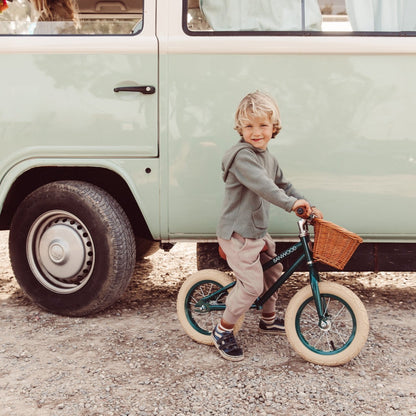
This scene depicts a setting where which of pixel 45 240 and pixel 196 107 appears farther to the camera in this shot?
pixel 45 240

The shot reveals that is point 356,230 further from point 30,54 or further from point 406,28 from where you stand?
point 30,54

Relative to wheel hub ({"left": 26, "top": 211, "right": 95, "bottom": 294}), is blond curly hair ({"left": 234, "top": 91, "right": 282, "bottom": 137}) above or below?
above

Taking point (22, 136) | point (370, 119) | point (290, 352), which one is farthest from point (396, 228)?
point (22, 136)

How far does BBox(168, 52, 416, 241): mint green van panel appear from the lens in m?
3.24

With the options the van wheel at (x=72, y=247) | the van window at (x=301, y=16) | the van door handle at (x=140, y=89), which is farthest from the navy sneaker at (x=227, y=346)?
the van window at (x=301, y=16)

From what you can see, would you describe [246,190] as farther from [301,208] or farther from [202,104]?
[202,104]

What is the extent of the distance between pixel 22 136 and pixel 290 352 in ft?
6.76

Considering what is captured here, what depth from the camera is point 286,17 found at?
3.28 m

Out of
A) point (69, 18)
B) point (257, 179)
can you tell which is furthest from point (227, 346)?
point (69, 18)

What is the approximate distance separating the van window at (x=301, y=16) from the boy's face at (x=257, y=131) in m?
0.72

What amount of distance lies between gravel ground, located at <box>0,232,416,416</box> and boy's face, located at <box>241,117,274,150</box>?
1180mm

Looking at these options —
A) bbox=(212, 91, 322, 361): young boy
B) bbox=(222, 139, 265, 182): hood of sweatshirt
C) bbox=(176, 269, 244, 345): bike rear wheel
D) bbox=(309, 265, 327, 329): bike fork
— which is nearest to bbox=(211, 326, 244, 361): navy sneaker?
bbox=(212, 91, 322, 361): young boy

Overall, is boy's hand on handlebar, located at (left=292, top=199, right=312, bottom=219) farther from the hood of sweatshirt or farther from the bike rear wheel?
the bike rear wheel

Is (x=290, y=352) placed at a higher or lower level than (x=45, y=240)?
lower
